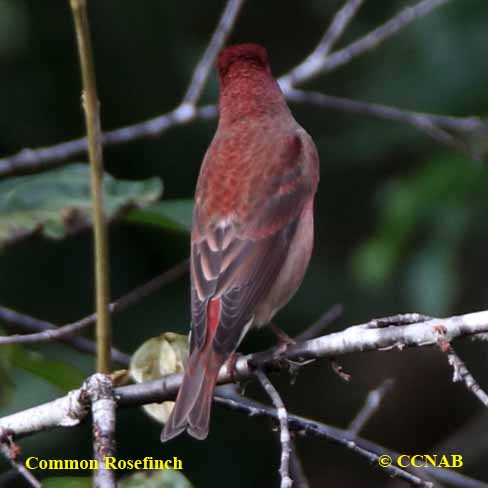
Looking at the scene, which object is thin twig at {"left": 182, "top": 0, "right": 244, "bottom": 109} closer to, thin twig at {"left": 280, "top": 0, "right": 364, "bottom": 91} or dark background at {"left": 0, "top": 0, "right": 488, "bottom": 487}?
thin twig at {"left": 280, "top": 0, "right": 364, "bottom": 91}

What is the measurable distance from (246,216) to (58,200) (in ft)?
2.42

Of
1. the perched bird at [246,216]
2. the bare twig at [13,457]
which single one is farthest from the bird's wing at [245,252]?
the bare twig at [13,457]

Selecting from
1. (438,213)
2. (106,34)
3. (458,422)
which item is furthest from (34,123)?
(458,422)

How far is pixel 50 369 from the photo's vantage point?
3.78m

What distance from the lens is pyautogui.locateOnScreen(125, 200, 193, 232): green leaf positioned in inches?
166

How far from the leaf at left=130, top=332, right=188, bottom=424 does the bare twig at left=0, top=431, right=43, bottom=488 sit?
1.46 ft

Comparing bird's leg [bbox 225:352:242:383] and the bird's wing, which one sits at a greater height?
the bird's wing

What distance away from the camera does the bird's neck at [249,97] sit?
5.20 metres

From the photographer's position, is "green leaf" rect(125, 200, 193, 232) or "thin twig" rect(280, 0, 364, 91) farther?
"thin twig" rect(280, 0, 364, 91)

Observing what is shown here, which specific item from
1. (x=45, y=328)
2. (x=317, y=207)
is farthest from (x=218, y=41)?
(x=317, y=207)

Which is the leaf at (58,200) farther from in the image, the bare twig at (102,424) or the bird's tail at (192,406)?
the bare twig at (102,424)

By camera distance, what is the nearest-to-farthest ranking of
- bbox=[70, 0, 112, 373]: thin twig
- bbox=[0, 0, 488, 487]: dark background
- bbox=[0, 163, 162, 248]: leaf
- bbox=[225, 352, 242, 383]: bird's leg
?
1. bbox=[70, 0, 112, 373]: thin twig
2. bbox=[225, 352, 242, 383]: bird's leg
3. bbox=[0, 163, 162, 248]: leaf
4. bbox=[0, 0, 488, 487]: dark background

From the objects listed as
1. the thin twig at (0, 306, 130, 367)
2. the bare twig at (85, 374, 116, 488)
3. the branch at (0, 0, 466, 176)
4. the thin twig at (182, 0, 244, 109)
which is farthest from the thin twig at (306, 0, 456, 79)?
the bare twig at (85, 374, 116, 488)

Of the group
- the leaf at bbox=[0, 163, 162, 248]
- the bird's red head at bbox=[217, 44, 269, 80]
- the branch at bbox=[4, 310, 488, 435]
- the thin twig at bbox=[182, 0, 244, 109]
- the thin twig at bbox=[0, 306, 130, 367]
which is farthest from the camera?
the bird's red head at bbox=[217, 44, 269, 80]
